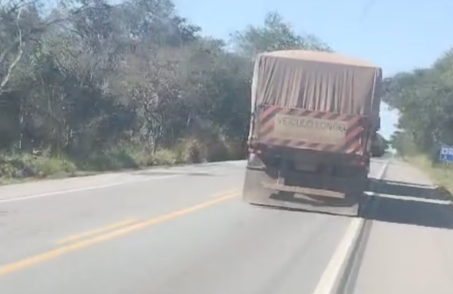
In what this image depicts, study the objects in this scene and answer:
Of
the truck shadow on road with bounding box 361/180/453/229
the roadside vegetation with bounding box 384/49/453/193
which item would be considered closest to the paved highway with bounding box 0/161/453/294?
the truck shadow on road with bounding box 361/180/453/229

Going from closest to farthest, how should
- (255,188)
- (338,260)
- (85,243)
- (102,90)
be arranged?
(85,243) < (338,260) < (255,188) < (102,90)

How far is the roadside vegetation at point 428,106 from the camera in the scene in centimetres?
7238

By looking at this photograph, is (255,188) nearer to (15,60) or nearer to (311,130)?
(311,130)

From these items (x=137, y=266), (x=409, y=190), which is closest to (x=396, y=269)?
(x=137, y=266)

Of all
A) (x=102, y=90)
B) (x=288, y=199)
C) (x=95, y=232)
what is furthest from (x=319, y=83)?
(x=102, y=90)

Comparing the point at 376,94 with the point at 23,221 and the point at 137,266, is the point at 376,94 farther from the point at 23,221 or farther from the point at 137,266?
the point at 137,266

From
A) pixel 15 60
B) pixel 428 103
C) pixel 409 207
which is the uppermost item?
pixel 15 60

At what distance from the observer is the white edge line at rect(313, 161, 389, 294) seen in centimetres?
1105

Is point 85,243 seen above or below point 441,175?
above

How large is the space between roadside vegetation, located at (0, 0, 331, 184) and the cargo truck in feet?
32.8

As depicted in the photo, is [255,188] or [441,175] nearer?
[255,188]

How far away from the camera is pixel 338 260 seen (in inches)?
538

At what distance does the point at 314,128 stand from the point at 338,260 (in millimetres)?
7868

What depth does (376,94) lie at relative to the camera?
71.8 ft
